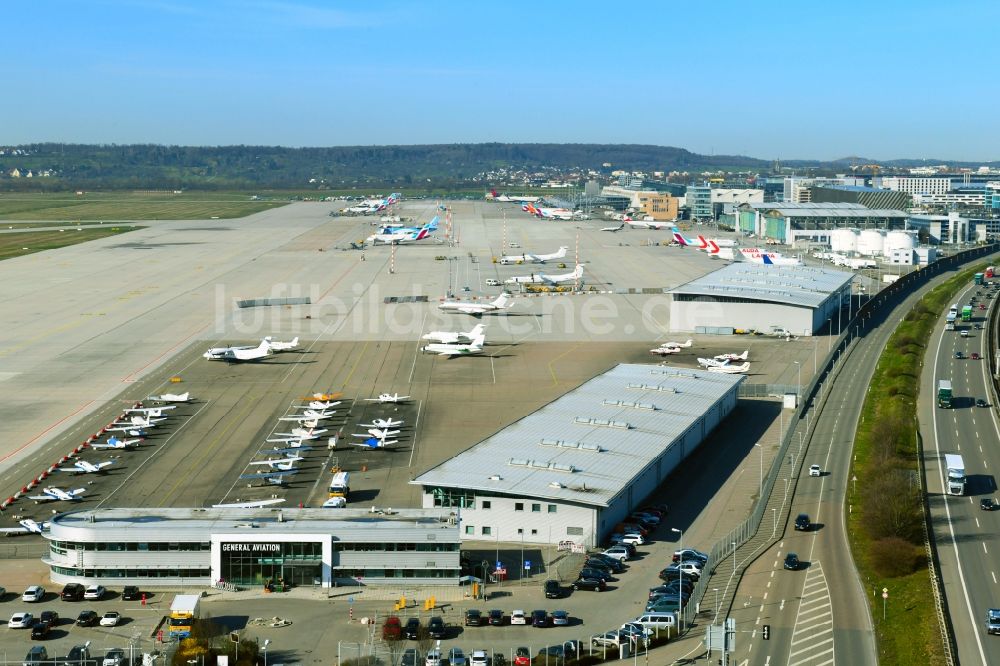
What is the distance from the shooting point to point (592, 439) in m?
64.4

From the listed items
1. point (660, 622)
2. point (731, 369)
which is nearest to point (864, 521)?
point (660, 622)

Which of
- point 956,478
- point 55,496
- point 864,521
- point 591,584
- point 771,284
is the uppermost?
point 771,284

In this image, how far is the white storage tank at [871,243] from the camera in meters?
193

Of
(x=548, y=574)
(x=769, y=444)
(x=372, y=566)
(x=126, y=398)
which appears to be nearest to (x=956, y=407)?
(x=769, y=444)

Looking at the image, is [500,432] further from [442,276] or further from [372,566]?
[442,276]

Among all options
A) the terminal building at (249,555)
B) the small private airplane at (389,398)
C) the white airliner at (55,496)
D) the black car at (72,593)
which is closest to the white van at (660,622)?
the terminal building at (249,555)

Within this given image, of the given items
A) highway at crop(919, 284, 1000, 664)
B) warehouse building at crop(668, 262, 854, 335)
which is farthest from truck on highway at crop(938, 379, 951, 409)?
warehouse building at crop(668, 262, 854, 335)

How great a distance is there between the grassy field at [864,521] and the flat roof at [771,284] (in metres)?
9.12

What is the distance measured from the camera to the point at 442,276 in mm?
162250

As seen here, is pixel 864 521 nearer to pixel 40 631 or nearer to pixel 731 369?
pixel 40 631

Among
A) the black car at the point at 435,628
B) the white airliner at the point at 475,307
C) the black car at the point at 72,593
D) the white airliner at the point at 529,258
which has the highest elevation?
the white airliner at the point at 529,258

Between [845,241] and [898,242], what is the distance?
1096 cm

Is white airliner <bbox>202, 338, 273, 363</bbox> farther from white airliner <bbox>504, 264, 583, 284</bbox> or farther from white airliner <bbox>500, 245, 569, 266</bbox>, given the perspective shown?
white airliner <bbox>500, 245, 569, 266</bbox>

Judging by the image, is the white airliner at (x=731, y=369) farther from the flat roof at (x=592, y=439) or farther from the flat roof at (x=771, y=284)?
the flat roof at (x=771, y=284)
